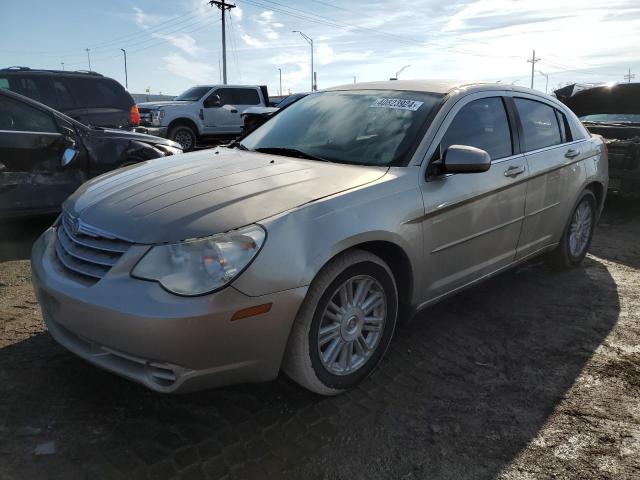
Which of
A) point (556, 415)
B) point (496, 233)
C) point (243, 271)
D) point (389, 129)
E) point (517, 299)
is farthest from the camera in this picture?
point (517, 299)

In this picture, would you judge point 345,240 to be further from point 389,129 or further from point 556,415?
point 556,415

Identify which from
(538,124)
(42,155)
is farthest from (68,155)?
(538,124)

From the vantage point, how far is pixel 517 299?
171 inches

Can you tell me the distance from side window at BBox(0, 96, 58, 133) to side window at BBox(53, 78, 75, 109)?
394cm

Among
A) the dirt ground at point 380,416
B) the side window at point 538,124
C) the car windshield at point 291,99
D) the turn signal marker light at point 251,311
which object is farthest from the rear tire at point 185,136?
the turn signal marker light at point 251,311

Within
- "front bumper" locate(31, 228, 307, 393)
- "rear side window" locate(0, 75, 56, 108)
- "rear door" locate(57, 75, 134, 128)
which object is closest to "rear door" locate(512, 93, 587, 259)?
"front bumper" locate(31, 228, 307, 393)

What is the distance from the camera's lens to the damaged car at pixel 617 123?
7027mm

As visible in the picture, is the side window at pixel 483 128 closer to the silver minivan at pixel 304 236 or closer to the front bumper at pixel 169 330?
the silver minivan at pixel 304 236

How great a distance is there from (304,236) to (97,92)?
330 inches

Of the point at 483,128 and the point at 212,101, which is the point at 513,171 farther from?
the point at 212,101

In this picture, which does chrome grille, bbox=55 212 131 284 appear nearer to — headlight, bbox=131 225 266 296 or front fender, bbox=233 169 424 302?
headlight, bbox=131 225 266 296

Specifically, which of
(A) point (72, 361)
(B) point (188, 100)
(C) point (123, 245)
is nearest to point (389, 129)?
(C) point (123, 245)

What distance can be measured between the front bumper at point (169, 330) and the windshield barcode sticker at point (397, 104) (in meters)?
1.65

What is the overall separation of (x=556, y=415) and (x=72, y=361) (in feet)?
8.75
